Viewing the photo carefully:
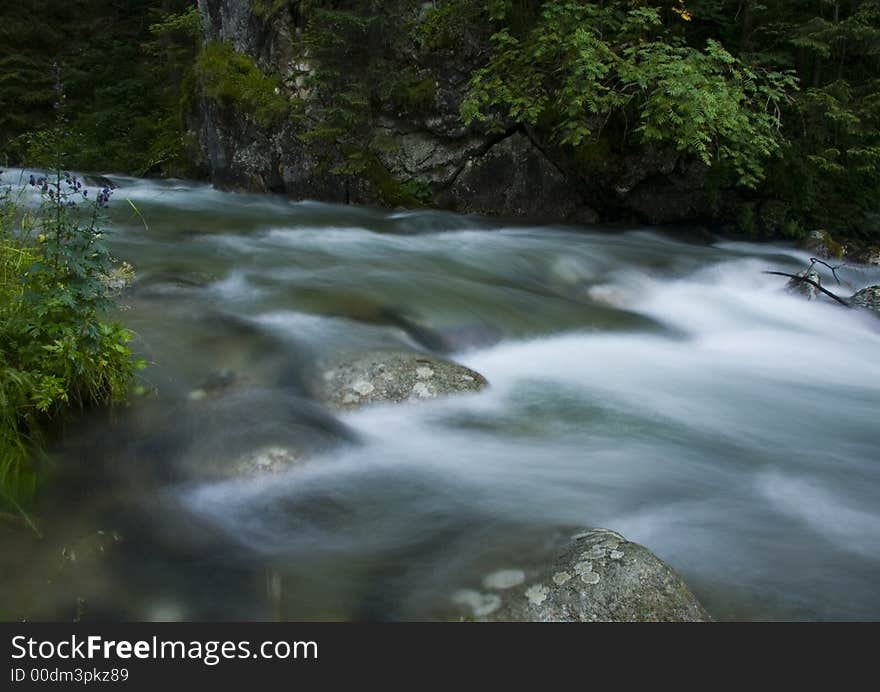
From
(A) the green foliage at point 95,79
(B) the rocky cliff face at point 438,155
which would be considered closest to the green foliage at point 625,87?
(B) the rocky cliff face at point 438,155

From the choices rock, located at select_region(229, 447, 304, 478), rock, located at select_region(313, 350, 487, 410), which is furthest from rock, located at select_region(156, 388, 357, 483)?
rock, located at select_region(313, 350, 487, 410)

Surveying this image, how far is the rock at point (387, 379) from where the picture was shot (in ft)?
14.4

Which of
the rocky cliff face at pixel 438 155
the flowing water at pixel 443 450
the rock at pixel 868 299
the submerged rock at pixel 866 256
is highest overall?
the rocky cliff face at pixel 438 155

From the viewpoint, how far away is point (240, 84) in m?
11.8

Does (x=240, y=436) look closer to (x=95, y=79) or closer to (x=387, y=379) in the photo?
(x=387, y=379)

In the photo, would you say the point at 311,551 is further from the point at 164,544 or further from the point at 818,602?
the point at 818,602

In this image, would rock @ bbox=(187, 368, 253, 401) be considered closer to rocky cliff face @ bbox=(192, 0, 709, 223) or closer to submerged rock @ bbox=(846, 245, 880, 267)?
rocky cliff face @ bbox=(192, 0, 709, 223)

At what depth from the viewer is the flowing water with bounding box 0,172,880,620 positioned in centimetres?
300

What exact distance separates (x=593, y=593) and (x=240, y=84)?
1115 centimetres

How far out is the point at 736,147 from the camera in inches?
352

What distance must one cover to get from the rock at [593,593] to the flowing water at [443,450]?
18cm

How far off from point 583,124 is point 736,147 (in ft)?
6.18

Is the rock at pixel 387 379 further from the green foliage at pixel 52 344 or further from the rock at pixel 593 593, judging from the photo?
the rock at pixel 593 593

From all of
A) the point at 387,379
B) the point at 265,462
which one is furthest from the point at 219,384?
the point at 387,379
